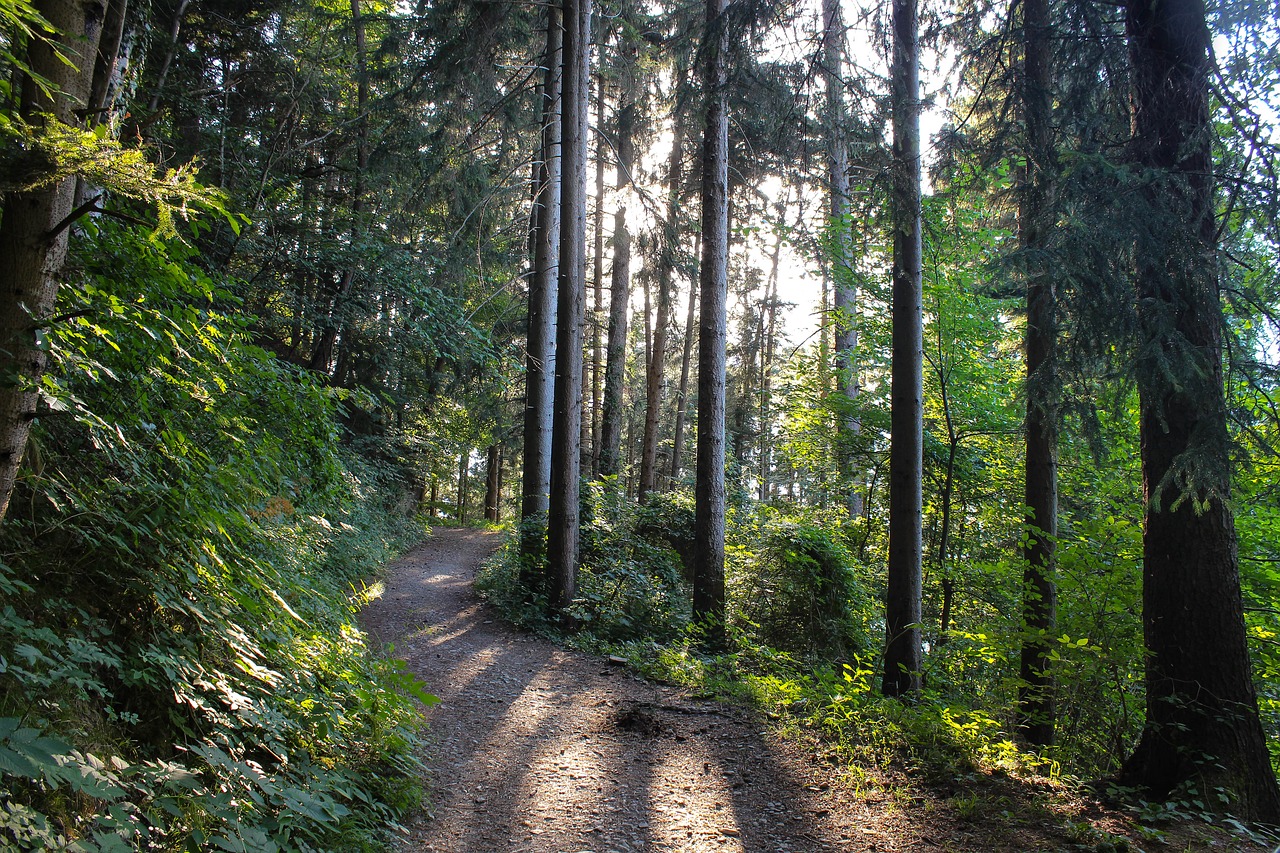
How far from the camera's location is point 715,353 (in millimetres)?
8641

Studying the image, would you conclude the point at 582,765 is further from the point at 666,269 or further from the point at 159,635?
the point at 666,269

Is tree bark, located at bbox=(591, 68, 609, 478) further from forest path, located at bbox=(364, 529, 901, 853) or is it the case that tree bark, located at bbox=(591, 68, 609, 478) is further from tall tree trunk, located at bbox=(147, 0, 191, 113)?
forest path, located at bbox=(364, 529, 901, 853)

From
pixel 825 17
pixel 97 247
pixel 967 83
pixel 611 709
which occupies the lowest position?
pixel 611 709

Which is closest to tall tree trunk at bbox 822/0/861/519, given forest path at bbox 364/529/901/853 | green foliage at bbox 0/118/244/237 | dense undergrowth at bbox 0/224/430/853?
forest path at bbox 364/529/901/853

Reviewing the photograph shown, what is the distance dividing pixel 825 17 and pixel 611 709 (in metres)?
7.33

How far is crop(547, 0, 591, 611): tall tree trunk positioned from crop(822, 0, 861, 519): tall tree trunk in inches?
145

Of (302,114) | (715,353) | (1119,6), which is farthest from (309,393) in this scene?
(302,114)

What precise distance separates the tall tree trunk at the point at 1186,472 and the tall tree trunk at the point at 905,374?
6.98ft

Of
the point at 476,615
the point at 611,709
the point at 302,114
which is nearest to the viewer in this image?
the point at 611,709

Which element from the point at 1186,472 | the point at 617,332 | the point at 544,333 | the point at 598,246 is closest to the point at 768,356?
the point at 598,246

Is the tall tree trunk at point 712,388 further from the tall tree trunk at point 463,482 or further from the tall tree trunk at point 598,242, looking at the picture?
the tall tree trunk at point 463,482

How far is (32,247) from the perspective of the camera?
2.26 metres

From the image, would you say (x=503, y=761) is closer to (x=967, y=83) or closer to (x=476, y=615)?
(x=476, y=615)

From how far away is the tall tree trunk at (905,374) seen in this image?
640 cm
